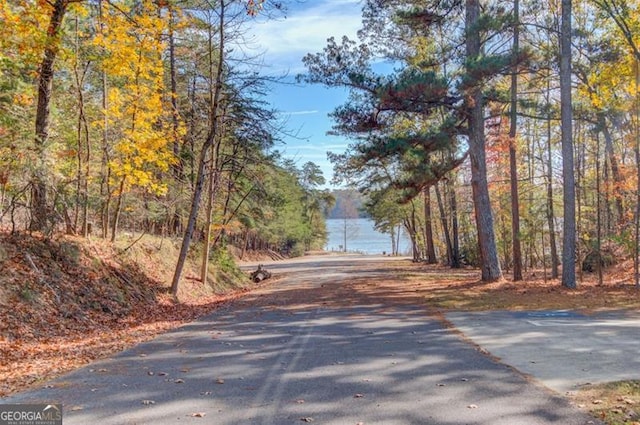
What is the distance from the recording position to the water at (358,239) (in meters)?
97.1

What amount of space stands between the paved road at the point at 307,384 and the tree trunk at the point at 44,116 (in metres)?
4.09

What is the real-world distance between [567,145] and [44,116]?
13572 millimetres

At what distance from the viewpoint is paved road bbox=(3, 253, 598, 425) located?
4.29 meters

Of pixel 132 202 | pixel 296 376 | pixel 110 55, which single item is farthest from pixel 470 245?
pixel 296 376

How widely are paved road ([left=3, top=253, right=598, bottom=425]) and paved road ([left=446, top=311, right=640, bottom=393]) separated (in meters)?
0.43

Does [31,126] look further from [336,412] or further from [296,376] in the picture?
[336,412]

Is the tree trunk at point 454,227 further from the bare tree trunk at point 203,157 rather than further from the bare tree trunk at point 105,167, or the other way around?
the bare tree trunk at point 105,167

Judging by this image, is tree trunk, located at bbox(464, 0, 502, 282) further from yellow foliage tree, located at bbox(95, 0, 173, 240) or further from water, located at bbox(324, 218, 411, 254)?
water, located at bbox(324, 218, 411, 254)

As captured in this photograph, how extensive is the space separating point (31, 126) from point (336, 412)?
27.4ft

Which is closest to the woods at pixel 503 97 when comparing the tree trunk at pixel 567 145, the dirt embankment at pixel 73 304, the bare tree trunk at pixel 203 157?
the tree trunk at pixel 567 145

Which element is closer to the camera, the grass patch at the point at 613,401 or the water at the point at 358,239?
the grass patch at the point at 613,401

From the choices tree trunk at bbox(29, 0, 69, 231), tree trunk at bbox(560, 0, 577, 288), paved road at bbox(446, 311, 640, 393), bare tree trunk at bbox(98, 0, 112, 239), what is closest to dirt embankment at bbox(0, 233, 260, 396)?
tree trunk at bbox(29, 0, 69, 231)

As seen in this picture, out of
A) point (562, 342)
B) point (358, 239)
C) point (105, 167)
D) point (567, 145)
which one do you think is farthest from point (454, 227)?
point (358, 239)

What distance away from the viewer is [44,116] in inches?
384
